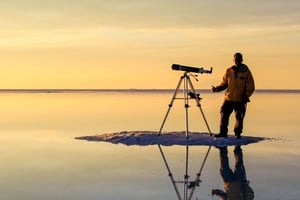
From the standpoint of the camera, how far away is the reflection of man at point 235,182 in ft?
24.4

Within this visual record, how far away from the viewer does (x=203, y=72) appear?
14391mm

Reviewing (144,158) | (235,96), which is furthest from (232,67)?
(144,158)

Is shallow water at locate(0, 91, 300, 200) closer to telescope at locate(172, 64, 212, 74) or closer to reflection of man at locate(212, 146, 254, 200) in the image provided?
reflection of man at locate(212, 146, 254, 200)

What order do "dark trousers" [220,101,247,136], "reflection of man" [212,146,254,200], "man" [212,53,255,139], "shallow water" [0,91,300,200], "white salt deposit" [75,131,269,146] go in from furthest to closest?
1. "dark trousers" [220,101,247,136]
2. "man" [212,53,255,139]
3. "white salt deposit" [75,131,269,146]
4. "shallow water" [0,91,300,200]
5. "reflection of man" [212,146,254,200]

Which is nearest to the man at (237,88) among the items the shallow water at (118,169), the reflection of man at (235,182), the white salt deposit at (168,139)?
the white salt deposit at (168,139)

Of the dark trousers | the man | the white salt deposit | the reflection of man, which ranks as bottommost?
→ the reflection of man

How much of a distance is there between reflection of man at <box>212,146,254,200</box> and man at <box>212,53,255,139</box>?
285cm

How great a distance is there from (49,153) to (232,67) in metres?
4.96

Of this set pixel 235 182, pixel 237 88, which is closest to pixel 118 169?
pixel 235 182

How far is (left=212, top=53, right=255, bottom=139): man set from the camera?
1434 centimetres

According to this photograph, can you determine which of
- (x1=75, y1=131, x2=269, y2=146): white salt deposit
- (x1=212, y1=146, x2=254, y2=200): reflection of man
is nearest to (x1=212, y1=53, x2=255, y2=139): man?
(x1=75, y1=131, x2=269, y2=146): white salt deposit

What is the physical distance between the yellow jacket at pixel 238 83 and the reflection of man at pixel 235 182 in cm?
293

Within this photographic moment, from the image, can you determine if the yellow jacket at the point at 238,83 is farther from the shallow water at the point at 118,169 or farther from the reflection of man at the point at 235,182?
the reflection of man at the point at 235,182

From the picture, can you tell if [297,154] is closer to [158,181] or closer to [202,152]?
[202,152]
